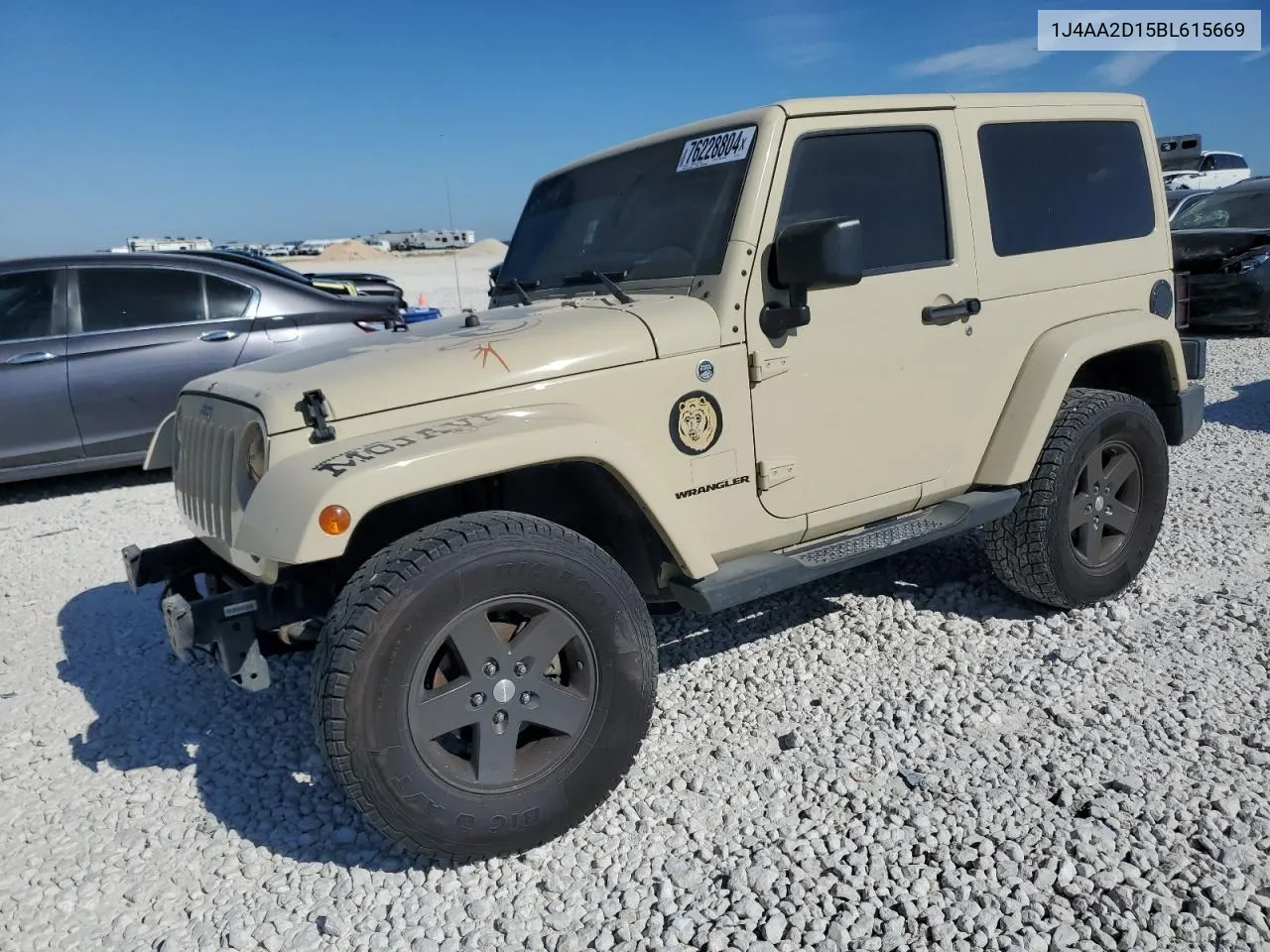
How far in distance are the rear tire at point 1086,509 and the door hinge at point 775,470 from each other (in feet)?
3.78

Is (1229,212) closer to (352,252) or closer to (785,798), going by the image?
(785,798)

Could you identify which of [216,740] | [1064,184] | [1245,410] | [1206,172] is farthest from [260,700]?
[1206,172]

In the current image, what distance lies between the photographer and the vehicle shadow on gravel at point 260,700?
289 centimetres

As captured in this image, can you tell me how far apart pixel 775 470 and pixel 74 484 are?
607 cm

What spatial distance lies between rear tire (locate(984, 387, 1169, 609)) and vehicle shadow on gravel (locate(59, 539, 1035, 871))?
279 mm

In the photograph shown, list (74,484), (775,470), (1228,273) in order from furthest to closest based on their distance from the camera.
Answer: (1228,273) < (74,484) < (775,470)

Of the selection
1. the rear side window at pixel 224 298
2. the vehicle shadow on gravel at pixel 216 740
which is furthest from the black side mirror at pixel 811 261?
the rear side window at pixel 224 298

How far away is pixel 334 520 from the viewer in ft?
7.59

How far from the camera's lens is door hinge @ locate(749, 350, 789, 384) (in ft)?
9.83

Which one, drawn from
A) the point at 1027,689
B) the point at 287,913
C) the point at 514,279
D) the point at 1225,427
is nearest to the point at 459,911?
the point at 287,913

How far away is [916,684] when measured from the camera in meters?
3.46

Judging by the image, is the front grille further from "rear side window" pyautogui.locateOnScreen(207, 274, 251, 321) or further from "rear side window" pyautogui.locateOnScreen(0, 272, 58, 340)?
"rear side window" pyautogui.locateOnScreen(0, 272, 58, 340)

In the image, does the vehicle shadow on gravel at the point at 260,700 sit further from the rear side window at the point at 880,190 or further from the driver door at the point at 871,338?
the rear side window at the point at 880,190

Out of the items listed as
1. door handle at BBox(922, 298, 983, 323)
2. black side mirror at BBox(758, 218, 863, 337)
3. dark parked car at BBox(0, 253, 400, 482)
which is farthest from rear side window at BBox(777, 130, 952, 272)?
dark parked car at BBox(0, 253, 400, 482)
